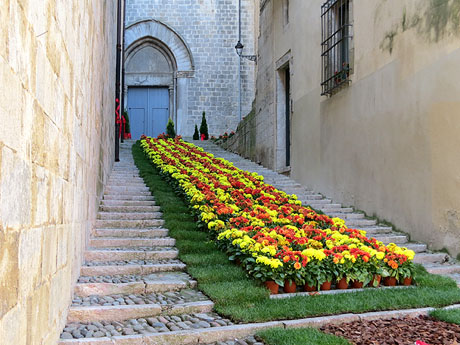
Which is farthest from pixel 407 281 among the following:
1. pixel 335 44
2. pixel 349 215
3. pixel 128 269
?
pixel 335 44

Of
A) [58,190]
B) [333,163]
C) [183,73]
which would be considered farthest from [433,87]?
[183,73]

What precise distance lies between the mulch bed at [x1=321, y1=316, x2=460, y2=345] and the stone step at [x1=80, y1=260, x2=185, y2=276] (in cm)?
219

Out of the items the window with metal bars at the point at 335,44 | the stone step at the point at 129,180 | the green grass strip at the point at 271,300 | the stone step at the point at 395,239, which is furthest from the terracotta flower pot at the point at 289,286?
the stone step at the point at 129,180

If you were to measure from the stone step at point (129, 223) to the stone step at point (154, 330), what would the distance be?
3190 mm

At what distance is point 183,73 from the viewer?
2283 cm

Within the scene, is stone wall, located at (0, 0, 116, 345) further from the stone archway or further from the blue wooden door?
the blue wooden door

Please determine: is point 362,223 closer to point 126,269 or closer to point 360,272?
point 360,272

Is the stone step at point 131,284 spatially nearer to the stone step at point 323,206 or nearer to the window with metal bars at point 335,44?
the stone step at point 323,206

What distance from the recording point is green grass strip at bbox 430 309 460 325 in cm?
401

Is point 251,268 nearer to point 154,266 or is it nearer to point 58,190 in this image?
point 154,266

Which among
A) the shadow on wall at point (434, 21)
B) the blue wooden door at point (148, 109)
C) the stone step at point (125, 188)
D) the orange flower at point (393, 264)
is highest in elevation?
the blue wooden door at point (148, 109)

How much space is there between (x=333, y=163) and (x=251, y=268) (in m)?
5.29

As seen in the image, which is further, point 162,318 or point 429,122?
point 429,122

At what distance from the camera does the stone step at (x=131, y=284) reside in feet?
15.5
